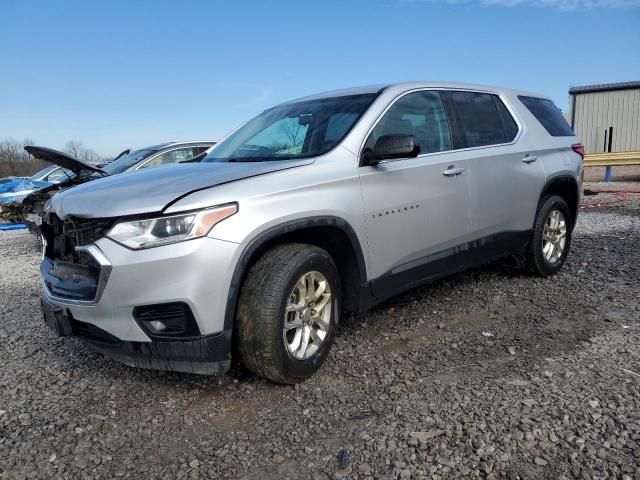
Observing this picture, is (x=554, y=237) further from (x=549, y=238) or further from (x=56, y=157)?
(x=56, y=157)

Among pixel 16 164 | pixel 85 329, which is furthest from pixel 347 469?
pixel 16 164

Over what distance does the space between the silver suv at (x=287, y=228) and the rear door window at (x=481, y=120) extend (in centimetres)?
2

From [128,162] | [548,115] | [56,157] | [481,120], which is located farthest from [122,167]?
[548,115]

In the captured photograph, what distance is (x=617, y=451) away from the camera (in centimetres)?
225

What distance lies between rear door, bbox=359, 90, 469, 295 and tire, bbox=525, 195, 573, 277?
1.25 metres

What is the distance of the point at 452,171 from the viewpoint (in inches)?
152

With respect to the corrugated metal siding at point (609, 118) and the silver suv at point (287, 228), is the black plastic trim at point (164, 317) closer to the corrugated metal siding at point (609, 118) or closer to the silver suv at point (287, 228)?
the silver suv at point (287, 228)

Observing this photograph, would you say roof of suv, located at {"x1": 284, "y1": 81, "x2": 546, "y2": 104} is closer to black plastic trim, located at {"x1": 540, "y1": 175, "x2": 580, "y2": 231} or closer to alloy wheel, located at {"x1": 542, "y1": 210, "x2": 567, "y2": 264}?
black plastic trim, located at {"x1": 540, "y1": 175, "x2": 580, "y2": 231}

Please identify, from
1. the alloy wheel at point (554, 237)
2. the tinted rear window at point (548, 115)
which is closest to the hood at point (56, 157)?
the tinted rear window at point (548, 115)

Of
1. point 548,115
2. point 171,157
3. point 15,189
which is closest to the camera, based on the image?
point 548,115

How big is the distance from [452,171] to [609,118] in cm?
2649

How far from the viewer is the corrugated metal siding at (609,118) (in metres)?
25.4

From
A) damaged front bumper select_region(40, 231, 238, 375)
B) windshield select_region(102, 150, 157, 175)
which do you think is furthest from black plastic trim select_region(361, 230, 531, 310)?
windshield select_region(102, 150, 157, 175)

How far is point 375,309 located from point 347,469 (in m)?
2.25
